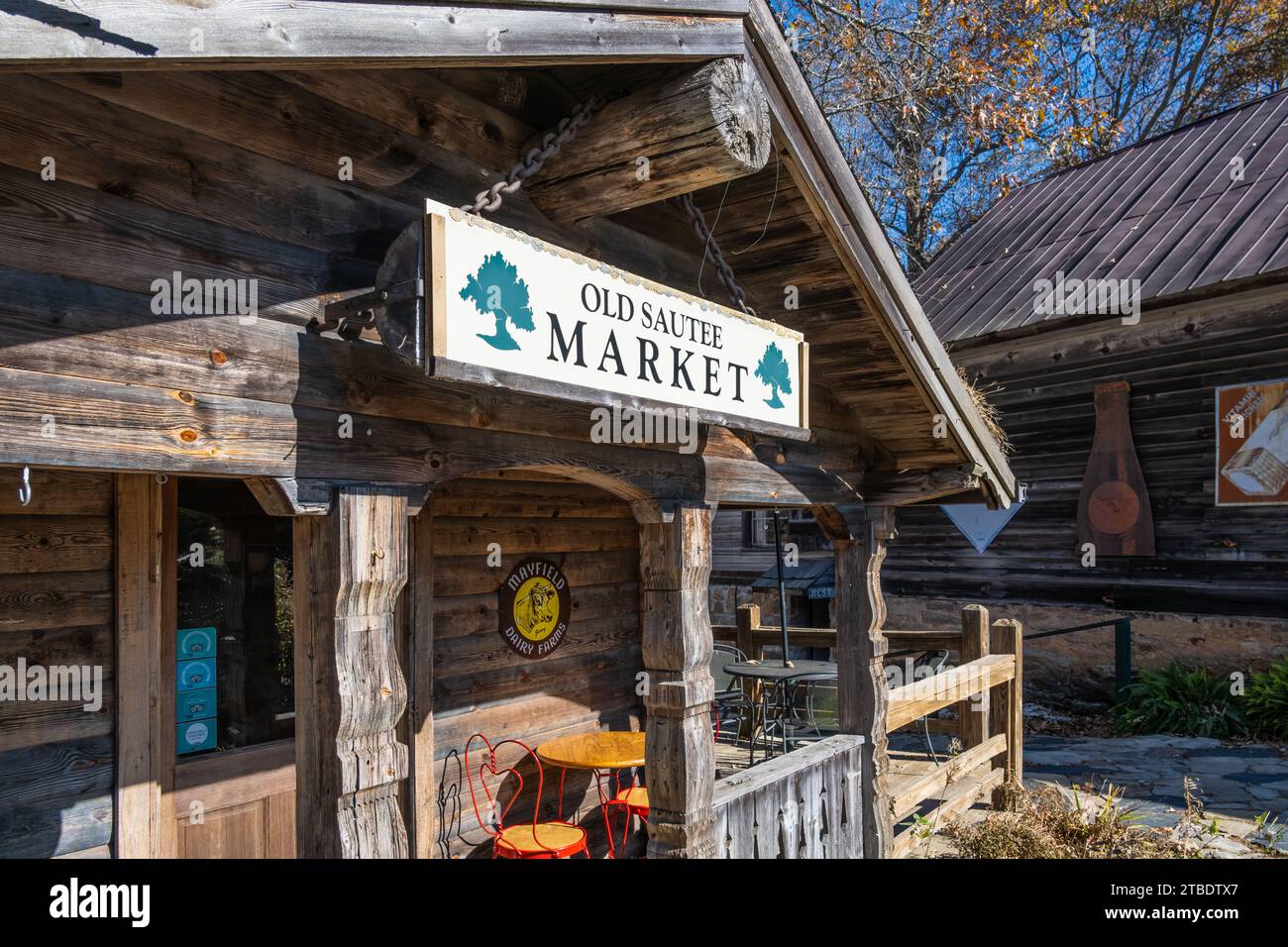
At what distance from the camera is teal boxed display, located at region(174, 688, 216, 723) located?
4203mm

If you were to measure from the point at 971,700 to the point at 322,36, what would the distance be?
7424 mm

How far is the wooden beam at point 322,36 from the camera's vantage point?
71.6 inches

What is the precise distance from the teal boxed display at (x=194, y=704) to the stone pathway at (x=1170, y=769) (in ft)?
24.3

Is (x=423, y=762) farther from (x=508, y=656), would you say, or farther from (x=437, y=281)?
(x=437, y=281)

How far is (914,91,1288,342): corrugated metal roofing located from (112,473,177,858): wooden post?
435 inches

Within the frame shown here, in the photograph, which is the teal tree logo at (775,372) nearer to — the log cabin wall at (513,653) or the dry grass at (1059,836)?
the log cabin wall at (513,653)

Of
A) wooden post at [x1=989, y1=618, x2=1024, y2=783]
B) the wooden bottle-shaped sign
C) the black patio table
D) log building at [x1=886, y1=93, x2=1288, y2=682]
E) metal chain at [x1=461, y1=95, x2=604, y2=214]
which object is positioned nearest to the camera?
metal chain at [x1=461, y1=95, x2=604, y2=214]

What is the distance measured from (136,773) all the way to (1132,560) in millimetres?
11862

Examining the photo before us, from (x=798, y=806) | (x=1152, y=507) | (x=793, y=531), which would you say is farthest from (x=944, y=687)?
(x=793, y=531)

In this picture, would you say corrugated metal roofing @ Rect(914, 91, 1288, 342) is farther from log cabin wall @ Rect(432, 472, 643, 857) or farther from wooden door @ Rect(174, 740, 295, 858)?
wooden door @ Rect(174, 740, 295, 858)

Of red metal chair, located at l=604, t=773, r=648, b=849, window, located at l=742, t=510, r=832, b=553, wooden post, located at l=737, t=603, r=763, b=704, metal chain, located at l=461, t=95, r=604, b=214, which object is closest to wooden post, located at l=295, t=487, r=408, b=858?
metal chain, located at l=461, t=95, r=604, b=214

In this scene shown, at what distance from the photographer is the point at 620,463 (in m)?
4.10

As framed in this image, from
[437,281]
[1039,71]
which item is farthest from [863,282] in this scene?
[1039,71]

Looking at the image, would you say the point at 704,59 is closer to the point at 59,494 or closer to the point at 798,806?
the point at 59,494
